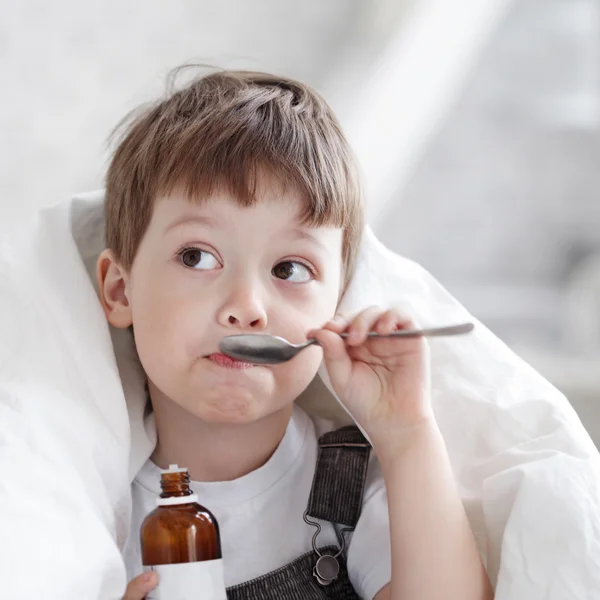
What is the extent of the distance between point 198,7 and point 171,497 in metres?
1.00

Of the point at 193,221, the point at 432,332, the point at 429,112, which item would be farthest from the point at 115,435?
the point at 429,112

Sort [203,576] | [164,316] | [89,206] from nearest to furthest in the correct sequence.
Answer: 1. [203,576]
2. [164,316]
3. [89,206]

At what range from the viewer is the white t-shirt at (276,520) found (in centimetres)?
84

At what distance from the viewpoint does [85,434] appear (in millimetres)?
777

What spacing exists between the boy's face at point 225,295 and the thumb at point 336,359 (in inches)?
0.9

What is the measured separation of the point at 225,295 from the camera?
77cm

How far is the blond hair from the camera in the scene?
81 cm

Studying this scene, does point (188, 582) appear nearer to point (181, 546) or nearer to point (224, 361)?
point (181, 546)

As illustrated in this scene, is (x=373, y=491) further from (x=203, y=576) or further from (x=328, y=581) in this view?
(x=203, y=576)

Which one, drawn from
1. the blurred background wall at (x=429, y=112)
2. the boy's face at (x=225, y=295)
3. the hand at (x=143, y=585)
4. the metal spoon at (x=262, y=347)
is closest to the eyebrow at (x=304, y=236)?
the boy's face at (x=225, y=295)

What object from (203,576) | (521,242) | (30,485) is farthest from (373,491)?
(521,242)

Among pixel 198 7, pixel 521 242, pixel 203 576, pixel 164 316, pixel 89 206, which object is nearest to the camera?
pixel 203 576

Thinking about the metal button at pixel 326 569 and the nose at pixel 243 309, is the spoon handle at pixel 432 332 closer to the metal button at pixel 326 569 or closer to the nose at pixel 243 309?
the nose at pixel 243 309

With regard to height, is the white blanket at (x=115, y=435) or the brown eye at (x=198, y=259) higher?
the brown eye at (x=198, y=259)
